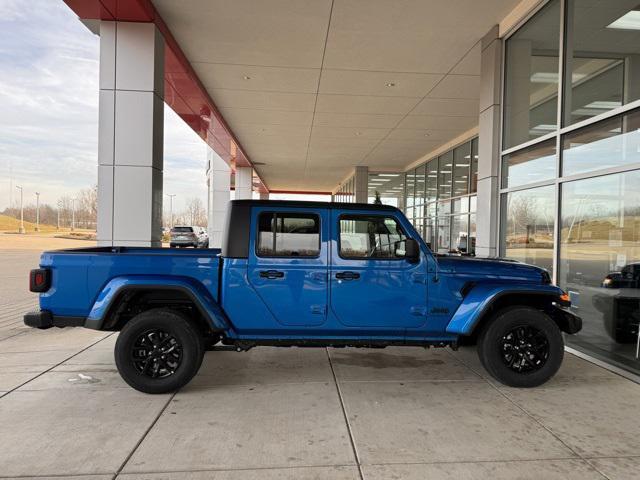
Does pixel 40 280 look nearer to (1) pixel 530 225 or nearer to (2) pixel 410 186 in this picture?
(1) pixel 530 225

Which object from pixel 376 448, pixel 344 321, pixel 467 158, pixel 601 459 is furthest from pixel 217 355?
pixel 467 158

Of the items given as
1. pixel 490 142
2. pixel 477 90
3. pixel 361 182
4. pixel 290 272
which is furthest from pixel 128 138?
pixel 361 182

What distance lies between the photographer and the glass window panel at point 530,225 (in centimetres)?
676

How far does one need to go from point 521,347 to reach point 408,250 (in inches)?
60.1

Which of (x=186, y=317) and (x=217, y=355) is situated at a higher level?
Answer: (x=186, y=317)

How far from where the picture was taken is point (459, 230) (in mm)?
15555

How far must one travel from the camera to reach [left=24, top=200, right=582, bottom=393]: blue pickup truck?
4.35 m

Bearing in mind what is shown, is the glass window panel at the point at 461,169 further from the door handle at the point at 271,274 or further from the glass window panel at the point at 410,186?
the door handle at the point at 271,274

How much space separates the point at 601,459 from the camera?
324 centimetres

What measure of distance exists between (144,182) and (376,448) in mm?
5651

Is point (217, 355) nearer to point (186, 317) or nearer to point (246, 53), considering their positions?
point (186, 317)

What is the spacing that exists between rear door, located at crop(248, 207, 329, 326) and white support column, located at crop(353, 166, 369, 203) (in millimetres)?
18328

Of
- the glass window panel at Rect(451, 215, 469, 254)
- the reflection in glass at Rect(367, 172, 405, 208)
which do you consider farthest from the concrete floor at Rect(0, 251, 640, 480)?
the reflection in glass at Rect(367, 172, 405, 208)

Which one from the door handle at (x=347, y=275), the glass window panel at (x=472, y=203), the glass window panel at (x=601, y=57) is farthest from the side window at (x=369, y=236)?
the glass window panel at (x=472, y=203)
